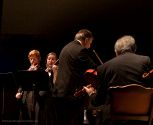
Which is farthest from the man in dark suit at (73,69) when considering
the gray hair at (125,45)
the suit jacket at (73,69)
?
the gray hair at (125,45)

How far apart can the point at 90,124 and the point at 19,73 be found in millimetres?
1355

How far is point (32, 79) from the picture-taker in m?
4.52

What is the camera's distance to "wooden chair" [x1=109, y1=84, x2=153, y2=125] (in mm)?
2877

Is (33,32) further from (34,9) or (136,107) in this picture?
(136,107)

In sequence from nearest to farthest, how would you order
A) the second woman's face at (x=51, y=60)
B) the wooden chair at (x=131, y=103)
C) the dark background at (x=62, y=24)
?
the wooden chair at (x=131, y=103), the second woman's face at (x=51, y=60), the dark background at (x=62, y=24)

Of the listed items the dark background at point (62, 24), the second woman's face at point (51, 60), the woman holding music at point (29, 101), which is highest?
the dark background at point (62, 24)

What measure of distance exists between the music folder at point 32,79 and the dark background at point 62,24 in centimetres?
171

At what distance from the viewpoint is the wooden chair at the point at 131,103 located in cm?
288

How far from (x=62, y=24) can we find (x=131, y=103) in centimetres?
A: 366

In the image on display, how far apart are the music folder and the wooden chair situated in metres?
1.65

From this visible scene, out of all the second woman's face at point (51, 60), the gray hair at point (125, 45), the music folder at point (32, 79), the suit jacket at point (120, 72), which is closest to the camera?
the suit jacket at point (120, 72)

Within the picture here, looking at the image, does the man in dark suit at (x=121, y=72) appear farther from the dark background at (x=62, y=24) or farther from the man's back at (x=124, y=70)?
the dark background at (x=62, y=24)

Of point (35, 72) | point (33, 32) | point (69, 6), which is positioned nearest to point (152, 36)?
point (69, 6)

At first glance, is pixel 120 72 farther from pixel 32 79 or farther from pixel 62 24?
pixel 62 24
